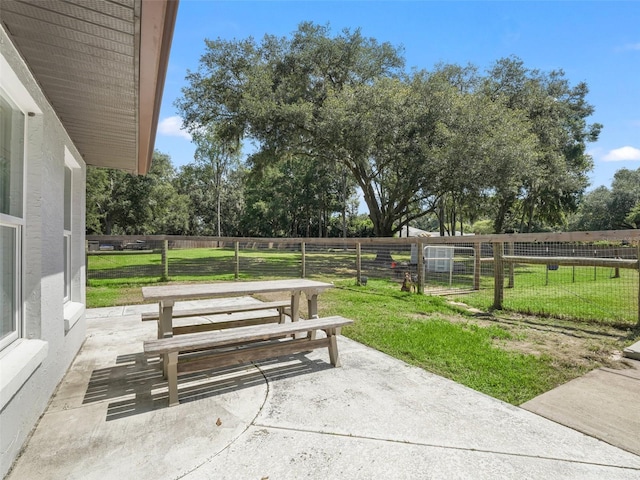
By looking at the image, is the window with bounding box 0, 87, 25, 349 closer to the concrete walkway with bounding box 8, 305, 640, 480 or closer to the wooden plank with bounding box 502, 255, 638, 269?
the concrete walkway with bounding box 8, 305, 640, 480

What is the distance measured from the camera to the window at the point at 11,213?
2.12 metres

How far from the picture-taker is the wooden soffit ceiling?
1634 mm

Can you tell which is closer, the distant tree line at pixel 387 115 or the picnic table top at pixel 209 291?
the picnic table top at pixel 209 291

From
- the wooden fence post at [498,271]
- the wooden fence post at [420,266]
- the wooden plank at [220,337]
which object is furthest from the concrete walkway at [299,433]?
the wooden fence post at [420,266]

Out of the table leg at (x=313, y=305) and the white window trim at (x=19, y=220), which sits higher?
the white window trim at (x=19, y=220)

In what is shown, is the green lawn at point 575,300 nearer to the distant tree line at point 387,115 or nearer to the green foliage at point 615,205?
the distant tree line at point 387,115

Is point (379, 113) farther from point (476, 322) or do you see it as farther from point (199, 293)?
point (199, 293)

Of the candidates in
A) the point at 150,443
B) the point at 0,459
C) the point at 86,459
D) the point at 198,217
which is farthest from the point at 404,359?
the point at 198,217

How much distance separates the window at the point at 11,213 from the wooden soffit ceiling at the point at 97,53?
0.36m

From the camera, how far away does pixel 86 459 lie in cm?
206

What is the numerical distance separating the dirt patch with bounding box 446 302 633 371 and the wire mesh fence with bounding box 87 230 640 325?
57 centimetres

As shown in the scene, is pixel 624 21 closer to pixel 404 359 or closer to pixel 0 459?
pixel 404 359

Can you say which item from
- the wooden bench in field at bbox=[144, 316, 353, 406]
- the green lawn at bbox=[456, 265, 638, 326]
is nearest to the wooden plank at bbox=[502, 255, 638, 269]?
the green lawn at bbox=[456, 265, 638, 326]

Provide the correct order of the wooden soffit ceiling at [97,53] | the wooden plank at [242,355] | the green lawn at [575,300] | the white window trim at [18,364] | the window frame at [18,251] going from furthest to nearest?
the green lawn at [575,300] < the wooden plank at [242,355] < the window frame at [18,251] < the white window trim at [18,364] < the wooden soffit ceiling at [97,53]
